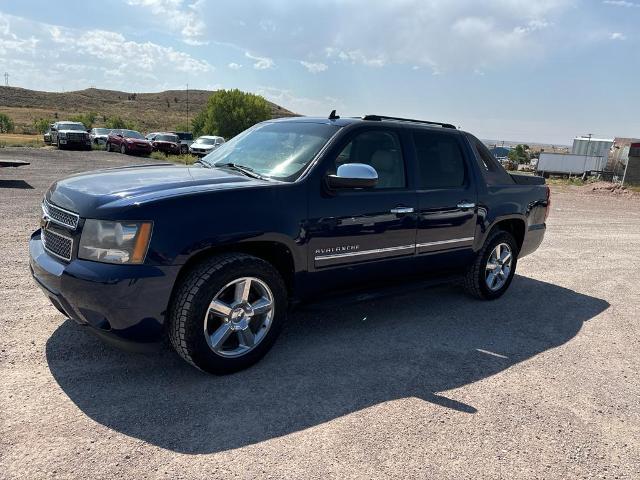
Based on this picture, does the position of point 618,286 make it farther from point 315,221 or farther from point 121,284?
point 121,284

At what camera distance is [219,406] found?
10.3 ft

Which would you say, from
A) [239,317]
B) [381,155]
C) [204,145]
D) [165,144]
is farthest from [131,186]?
[165,144]

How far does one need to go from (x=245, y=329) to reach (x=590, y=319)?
3860mm

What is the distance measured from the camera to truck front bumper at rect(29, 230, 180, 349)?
9.85ft

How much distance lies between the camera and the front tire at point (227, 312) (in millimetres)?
3246

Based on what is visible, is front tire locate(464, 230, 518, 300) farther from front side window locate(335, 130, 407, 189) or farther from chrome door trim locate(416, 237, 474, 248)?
front side window locate(335, 130, 407, 189)

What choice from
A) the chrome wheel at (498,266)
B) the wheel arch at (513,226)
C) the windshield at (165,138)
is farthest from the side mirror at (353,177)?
the windshield at (165,138)

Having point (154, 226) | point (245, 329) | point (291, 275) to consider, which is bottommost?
point (245, 329)

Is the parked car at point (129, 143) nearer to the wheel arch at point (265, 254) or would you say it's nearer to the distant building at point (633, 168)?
the wheel arch at point (265, 254)

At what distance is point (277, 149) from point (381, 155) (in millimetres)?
949

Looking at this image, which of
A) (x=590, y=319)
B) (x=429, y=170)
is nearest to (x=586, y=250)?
(x=590, y=319)

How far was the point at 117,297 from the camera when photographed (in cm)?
300

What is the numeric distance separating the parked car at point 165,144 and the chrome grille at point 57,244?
2881cm

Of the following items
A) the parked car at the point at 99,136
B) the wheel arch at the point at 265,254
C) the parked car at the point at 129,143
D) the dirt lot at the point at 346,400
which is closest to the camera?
the dirt lot at the point at 346,400
